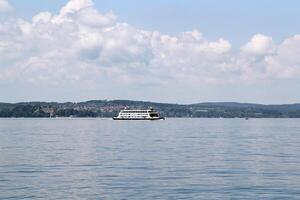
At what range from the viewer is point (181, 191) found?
132 ft

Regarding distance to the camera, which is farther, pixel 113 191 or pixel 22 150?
pixel 22 150

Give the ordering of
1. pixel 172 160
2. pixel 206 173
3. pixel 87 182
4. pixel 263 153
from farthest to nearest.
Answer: pixel 263 153, pixel 172 160, pixel 206 173, pixel 87 182

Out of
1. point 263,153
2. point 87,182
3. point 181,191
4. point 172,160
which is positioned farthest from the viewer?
point 263,153

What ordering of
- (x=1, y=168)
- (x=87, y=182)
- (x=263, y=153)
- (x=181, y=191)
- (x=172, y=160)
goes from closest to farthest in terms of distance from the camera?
(x=181, y=191), (x=87, y=182), (x=1, y=168), (x=172, y=160), (x=263, y=153)

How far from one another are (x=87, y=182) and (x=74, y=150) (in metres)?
32.8

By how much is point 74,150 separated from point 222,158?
72.1 ft

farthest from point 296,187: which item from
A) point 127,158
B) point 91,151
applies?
point 91,151

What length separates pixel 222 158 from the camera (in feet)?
215

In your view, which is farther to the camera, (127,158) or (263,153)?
(263,153)

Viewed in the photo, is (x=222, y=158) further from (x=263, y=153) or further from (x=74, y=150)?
(x=74, y=150)

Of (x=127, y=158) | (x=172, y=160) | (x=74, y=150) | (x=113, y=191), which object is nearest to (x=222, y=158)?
(x=172, y=160)

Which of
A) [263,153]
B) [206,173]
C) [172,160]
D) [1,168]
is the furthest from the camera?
[263,153]

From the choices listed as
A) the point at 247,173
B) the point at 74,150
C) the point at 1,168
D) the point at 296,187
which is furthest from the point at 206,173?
the point at 74,150

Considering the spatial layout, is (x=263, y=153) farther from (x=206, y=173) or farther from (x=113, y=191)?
(x=113, y=191)
